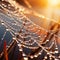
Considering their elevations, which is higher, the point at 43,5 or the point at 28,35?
the point at 43,5

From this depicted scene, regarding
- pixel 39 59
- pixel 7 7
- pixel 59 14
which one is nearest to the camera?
pixel 39 59

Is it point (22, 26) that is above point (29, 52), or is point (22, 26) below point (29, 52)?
above

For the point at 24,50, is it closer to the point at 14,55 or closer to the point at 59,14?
the point at 14,55

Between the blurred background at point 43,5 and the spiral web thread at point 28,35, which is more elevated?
the blurred background at point 43,5

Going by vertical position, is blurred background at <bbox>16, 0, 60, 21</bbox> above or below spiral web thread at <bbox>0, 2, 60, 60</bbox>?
above

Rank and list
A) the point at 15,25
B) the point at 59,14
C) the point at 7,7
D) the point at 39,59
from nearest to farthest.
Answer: the point at 39,59 < the point at 59,14 < the point at 7,7 < the point at 15,25

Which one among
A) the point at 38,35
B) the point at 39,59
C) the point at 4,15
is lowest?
the point at 39,59

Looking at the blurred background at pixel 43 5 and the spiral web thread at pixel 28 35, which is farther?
the spiral web thread at pixel 28 35

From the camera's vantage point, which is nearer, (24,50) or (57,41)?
(24,50)

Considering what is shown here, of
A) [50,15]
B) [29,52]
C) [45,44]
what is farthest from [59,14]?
[29,52]

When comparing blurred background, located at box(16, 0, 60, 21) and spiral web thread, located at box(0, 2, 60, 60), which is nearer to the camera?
blurred background, located at box(16, 0, 60, 21)

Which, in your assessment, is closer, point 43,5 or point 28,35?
point 43,5
